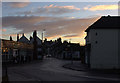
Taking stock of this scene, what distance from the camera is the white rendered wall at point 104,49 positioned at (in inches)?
1340

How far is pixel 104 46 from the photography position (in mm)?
34531

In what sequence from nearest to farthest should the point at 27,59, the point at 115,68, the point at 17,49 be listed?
the point at 115,68 → the point at 17,49 → the point at 27,59

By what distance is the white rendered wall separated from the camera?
34.0 meters

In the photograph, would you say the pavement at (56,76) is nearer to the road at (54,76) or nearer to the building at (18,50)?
the road at (54,76)

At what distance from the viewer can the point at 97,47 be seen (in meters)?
34.5

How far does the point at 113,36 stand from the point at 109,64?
4788 mm

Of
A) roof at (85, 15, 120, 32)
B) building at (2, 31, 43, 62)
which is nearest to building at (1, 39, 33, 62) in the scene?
→ building at (2, 31, 43, 62)

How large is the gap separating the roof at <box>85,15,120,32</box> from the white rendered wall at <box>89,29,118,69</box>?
54cm

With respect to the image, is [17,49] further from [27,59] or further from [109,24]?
[109,24]

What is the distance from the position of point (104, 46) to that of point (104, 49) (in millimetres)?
509

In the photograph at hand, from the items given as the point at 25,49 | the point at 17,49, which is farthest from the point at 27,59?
the point at 17,49

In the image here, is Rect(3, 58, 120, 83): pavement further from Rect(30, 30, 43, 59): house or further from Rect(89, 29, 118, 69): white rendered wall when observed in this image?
Rect(30, 30, 43, 59): house

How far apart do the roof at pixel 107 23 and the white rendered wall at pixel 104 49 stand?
0.54m

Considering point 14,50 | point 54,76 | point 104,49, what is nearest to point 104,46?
point 104,49
